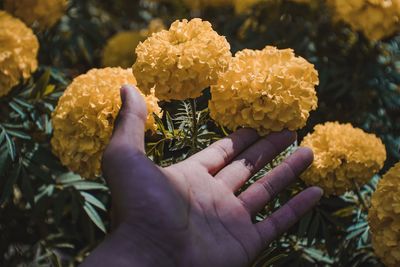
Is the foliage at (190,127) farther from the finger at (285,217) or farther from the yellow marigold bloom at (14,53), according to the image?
the finger at (285,217)

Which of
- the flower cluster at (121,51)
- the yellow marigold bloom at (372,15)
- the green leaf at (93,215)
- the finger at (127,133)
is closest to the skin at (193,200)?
the finger at (127,133)

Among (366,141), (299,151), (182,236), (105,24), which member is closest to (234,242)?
(182,236)

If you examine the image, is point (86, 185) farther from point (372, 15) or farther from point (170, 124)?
point (372, 15)

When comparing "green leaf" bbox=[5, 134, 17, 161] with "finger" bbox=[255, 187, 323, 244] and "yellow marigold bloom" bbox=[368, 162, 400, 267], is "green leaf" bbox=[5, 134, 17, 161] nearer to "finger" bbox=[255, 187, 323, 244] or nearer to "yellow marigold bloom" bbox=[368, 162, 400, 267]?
"finger" bbox=[255, 187, 323, 244]

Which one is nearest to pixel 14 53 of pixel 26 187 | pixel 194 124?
→ pixel 26 187

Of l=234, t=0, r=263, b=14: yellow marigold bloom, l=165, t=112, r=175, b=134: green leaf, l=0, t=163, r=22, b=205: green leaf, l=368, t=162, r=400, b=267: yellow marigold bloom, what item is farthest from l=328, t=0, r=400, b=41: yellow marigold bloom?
l=0, t=163, r=22, b=205: green leaf

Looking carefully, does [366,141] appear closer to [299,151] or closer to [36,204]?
[299,151]
